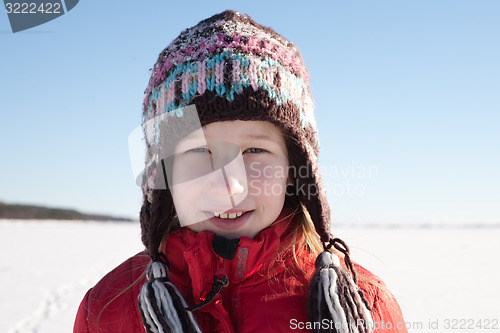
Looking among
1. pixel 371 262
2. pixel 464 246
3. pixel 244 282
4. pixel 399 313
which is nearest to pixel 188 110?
pixel 244 282

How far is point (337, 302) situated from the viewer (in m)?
1.49

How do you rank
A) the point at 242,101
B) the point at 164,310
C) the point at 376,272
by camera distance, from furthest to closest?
the point at 376,272 → the point at 242,101 → the point at 164,310

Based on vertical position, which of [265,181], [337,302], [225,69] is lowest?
[337,302]

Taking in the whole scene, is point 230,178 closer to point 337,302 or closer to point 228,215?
point 228,215

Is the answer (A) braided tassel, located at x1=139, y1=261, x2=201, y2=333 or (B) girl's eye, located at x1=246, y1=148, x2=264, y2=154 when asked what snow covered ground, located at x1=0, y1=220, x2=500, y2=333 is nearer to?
(B) girl's eye, located at x1=246, y1=148, x2=264, y2=154

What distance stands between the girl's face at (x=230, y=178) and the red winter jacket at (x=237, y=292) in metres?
0.07

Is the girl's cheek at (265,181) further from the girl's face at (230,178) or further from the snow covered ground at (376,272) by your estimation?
the snow covered ground at (376,272)

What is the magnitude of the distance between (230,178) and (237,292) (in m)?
0.43

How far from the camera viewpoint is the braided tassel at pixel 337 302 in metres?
1.46

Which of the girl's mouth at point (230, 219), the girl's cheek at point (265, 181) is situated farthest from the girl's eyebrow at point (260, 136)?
the girl's mouth at point (230, 219)

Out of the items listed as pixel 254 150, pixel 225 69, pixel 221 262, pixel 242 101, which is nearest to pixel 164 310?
pixel 221 262

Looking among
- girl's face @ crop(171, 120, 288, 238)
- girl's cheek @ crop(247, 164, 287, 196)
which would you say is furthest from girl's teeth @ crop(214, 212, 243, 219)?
girl's cheek @ crop(247, 164, 287, 196)

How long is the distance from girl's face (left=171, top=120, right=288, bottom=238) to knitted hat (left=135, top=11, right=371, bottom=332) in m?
0.07

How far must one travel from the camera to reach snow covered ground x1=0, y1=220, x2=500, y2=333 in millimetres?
4139
